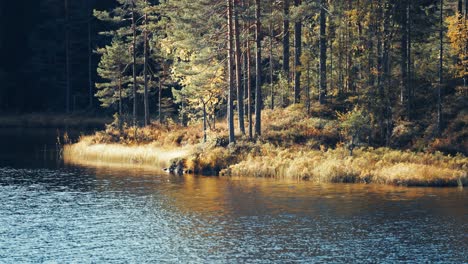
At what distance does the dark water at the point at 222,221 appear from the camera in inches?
958

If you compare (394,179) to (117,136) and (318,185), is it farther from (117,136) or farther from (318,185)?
(117,136)

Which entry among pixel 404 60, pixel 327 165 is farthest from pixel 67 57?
pixel 327 165

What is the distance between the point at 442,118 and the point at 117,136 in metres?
24.7

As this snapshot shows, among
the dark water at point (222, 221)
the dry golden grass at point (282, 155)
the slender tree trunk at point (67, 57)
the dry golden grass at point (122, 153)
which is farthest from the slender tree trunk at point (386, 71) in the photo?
the slender tree trunk at point (67, 57)


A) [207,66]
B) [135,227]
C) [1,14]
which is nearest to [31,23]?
[1,14]

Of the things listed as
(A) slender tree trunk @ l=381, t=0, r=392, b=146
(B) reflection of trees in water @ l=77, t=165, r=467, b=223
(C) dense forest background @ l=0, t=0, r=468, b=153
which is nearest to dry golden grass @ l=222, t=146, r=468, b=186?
(B) reflection of trees in water @ l=77, t=165, r=467, b=223

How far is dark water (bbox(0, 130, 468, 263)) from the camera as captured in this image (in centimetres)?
2434

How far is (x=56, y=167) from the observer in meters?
49.0

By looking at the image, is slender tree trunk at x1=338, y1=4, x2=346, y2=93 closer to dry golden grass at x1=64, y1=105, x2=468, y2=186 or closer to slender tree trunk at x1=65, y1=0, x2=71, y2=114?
dry golden grass at x1=64, y1=105, x2=468, y2=186

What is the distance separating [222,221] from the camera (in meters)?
30.0

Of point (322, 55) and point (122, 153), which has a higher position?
point (322, 55)

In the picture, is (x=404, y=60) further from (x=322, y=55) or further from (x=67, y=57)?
(x=67, y=57)

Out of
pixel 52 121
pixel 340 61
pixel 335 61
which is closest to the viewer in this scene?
pixel 340 61

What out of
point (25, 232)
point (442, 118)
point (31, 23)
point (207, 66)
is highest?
point (31, 23)
